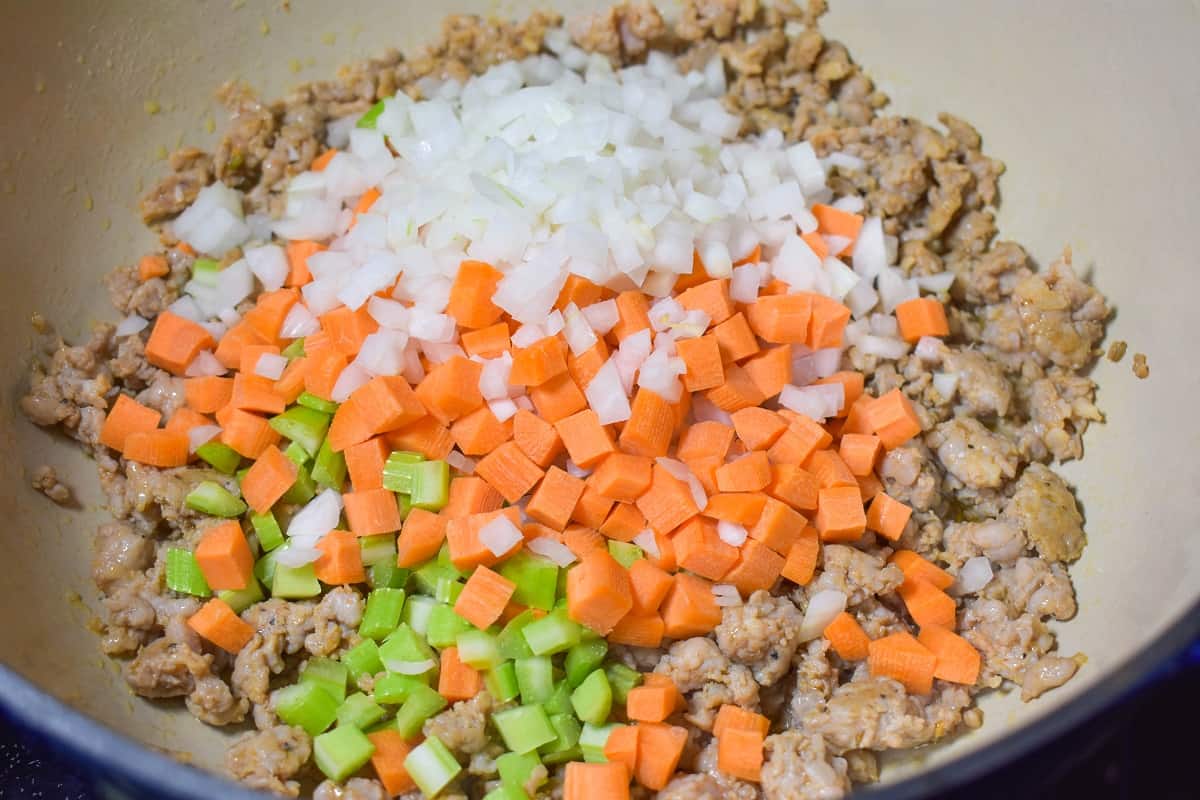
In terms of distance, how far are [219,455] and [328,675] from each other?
0.69 m

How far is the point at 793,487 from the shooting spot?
263cm

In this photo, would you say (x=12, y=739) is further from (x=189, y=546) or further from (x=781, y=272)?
(x=781, y=272)

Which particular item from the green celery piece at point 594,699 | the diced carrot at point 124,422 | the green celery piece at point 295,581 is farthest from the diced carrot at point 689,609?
the diced carrot at point 124,422


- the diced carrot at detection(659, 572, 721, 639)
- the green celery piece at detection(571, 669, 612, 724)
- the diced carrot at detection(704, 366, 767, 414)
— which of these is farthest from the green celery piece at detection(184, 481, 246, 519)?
the diced carrot at detection(704, 366, 767, 414)

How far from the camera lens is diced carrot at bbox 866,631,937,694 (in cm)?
254

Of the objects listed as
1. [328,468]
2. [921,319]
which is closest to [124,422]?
[328,468]

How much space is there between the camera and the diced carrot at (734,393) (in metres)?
2.76

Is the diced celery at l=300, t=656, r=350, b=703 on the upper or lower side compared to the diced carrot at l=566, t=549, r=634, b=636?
lower

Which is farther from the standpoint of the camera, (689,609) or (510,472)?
(510,472)

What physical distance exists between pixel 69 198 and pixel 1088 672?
303 cm

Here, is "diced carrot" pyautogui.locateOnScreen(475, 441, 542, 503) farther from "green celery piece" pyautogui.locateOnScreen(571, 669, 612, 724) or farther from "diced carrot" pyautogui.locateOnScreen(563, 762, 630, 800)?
"diced carrot" pyautogui.locateOnScreen(563, 762, 630, 800)

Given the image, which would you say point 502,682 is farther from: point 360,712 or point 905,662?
point 905,662

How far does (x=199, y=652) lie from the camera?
2588 mm

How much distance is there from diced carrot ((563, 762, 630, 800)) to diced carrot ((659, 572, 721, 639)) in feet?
1.22
